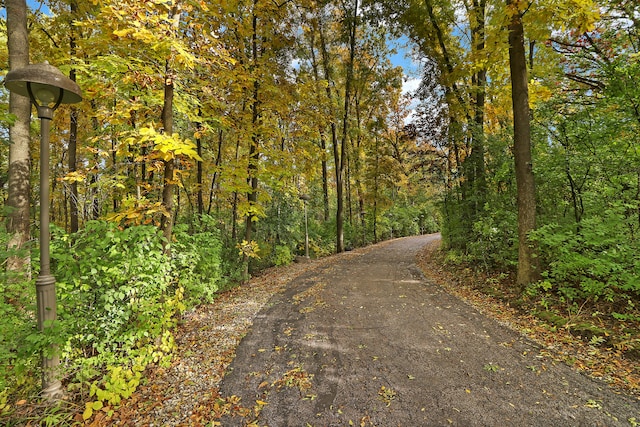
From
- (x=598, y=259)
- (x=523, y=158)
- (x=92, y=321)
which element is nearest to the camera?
(x=92, y=321)

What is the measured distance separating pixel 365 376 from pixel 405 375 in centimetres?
47

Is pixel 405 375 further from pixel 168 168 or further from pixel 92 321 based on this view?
pixel 168 168

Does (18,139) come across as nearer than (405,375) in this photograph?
No

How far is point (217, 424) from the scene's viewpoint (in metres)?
2.50

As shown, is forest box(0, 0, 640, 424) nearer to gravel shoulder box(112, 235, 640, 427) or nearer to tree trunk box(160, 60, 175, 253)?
tree trunk box(160, 60, 175, 253)

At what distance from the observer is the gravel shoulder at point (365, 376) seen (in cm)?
253

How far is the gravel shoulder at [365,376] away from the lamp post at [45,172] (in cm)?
68

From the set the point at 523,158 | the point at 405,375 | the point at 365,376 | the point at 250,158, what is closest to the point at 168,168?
the point at 250,158

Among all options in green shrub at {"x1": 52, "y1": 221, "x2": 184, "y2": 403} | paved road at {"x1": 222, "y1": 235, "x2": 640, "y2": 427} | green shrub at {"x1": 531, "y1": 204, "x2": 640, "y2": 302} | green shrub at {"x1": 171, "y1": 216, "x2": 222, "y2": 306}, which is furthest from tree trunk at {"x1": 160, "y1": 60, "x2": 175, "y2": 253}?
green shrub at {"x1": 531, "y1": 204, "x2": 640, "y2": 302}

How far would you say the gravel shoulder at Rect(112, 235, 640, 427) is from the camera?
8.30 feet

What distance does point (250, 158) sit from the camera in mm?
7293

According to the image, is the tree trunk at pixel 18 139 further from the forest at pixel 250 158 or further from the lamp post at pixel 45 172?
the lamp post at pixel 45 172

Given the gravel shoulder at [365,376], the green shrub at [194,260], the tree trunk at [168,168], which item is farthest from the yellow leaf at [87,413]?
the tree trunk at [168,168]

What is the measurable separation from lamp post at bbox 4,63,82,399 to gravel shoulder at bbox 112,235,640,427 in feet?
2.24
